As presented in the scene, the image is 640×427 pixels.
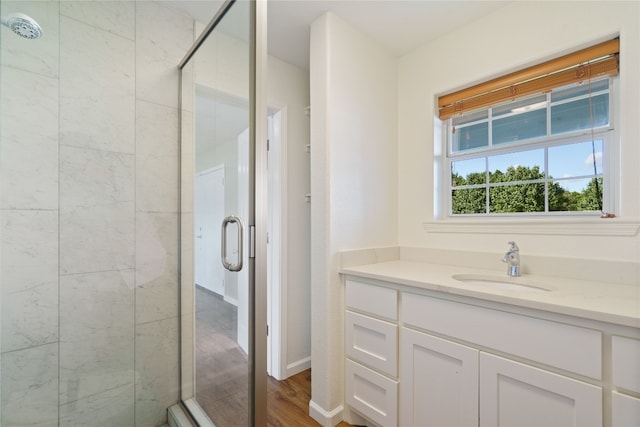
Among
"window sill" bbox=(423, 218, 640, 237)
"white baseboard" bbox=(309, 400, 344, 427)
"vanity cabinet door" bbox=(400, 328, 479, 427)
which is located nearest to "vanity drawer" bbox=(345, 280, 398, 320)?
"vanity cabinet door" bbox=(400, 328, 479, 427)

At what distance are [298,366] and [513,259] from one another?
167 cm

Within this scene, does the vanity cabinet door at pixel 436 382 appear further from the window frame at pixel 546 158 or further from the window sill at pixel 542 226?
the window frame at pixel 546 158

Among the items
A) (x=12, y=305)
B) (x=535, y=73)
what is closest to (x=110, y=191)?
(x=12, y=305)

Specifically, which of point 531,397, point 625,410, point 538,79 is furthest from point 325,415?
point 538,79

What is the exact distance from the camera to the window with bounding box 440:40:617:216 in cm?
150

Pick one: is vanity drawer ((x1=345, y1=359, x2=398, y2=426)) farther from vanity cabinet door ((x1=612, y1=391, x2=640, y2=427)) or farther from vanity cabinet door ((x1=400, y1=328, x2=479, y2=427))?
vanity cabinet door ((x1=612, y1=391, x2=640, y2=427))

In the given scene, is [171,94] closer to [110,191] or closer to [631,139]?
[110,191]

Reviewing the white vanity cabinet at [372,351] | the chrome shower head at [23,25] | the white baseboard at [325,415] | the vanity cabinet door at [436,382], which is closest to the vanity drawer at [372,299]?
→ the white vanity cabinet at [372,351]

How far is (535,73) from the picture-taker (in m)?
1.62

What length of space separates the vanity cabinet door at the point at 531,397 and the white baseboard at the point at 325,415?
2.67 feet

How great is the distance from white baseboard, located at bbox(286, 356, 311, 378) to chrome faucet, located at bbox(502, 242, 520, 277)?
159 centimetres

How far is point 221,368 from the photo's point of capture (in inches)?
50.2

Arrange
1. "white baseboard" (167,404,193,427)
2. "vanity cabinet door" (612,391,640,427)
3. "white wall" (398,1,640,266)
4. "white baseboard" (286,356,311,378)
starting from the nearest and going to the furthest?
"vanity cabinet door" (612,391,640,427), "white wall" (398,1,640,266), "white baseboard" (167,404,193,427), "white baseboard" (286,356,311,378)

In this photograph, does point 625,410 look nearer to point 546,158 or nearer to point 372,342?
point 372,342
